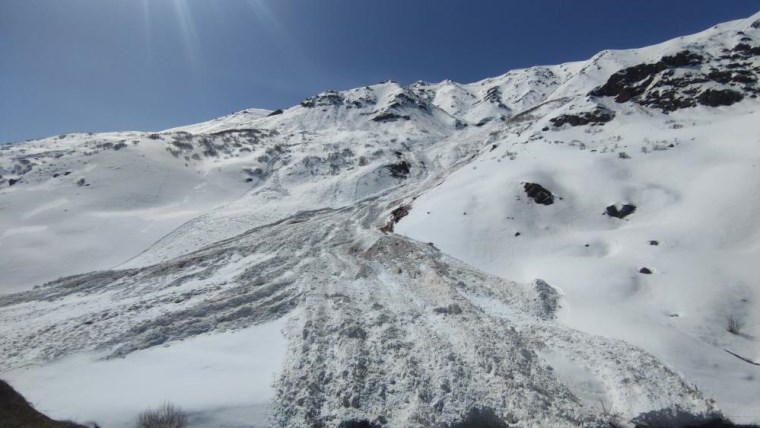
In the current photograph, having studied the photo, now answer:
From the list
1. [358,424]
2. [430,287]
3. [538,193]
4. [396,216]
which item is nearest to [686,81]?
[538,193]

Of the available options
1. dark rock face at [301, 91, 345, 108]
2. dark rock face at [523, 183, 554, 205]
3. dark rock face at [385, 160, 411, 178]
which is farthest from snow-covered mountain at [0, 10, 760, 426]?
dark rock face at [301, 91, 345, 108]

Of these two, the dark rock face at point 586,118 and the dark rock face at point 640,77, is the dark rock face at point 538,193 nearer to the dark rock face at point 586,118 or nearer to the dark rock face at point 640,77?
the dark rock face at point 586,118

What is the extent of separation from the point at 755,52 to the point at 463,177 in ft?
133

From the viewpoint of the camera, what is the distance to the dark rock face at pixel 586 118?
116ft

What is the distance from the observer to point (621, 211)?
1928 cm

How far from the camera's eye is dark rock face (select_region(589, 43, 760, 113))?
34688mm

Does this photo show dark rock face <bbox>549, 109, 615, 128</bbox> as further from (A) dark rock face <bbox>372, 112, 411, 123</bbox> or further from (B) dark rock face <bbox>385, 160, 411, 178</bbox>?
(A) dark rock face <bbox>372, 112, 411, 123</bbox>

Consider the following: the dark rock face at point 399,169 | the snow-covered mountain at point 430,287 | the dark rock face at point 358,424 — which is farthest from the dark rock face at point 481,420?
the dark rock face at point 399,169

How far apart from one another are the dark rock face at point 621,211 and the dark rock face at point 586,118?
18.5 metres

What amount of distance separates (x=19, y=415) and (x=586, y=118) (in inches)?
1583

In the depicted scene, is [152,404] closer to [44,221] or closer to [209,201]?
[44,221]

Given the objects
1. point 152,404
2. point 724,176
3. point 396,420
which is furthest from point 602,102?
point 152,404

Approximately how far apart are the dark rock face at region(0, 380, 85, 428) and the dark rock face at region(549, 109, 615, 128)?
38.2 metres

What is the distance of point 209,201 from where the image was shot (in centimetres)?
3481
